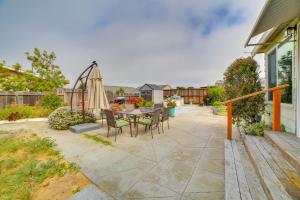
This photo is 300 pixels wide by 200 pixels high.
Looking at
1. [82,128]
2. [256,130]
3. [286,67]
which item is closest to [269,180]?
[256,130]

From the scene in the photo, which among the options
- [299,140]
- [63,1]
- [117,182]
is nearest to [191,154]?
[117,182]

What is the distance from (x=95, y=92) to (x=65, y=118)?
1.67 metres

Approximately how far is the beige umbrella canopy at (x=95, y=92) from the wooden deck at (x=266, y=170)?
4518 millimetres

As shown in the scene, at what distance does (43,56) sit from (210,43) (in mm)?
16367

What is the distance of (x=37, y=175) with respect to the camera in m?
2.29

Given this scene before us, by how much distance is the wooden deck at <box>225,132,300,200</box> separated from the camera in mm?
1516

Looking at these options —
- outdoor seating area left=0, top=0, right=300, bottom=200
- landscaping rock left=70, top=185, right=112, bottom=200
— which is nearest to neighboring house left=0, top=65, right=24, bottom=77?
outdoor seating area left=0, top=0, right=300, bottom=200

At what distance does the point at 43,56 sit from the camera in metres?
13.8

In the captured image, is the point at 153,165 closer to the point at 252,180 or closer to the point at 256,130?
the point at 252,180

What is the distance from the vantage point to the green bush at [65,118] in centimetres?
517

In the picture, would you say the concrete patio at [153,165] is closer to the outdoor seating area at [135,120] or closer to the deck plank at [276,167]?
the outdoor seating area at [135,120]

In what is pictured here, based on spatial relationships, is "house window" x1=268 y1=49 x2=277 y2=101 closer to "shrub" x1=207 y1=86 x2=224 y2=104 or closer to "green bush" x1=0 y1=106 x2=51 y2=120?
"shrub" x1=207 y1=86 x2=224 y2=104

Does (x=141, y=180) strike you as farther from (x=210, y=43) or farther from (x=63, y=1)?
(x=210, y=43)

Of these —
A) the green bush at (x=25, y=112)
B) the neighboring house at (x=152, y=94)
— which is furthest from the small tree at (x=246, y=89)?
the neighboring house at (x=152, y=94)
